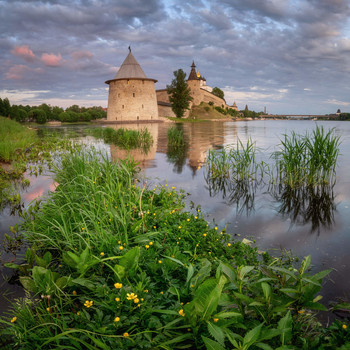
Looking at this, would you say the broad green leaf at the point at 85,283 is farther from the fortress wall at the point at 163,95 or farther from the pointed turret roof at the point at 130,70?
the fortress wall at the point at 163,95

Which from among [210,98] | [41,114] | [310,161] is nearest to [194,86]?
[210,98]

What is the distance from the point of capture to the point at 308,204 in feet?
16.6

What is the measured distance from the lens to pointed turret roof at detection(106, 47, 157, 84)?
39000mm

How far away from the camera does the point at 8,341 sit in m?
1.72

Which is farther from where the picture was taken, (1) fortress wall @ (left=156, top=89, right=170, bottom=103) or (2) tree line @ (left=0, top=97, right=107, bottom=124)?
(1) fortress wall @ (left=156, top=89, right=170, bottom=103)

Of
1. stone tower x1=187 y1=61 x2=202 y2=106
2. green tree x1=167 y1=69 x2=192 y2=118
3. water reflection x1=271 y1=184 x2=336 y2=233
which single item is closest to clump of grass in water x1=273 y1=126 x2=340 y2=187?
water reflection x1=271 y1=184 x2=336 y2=233

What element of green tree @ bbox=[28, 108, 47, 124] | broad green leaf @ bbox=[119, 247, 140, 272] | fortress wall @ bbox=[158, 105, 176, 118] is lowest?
broad green leaf @ bbox=[119, 247, 140, 272]

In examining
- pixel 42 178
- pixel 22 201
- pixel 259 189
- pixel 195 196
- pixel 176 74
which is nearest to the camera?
pixel 22 201

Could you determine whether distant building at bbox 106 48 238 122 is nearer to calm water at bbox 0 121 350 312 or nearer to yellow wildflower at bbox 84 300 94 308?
calm water at bbox 0 121 350 312

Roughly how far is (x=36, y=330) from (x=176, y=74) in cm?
4758

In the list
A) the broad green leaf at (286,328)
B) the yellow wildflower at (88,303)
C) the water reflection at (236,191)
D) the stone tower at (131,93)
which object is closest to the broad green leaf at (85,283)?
the yellow wildflower at (88,303)

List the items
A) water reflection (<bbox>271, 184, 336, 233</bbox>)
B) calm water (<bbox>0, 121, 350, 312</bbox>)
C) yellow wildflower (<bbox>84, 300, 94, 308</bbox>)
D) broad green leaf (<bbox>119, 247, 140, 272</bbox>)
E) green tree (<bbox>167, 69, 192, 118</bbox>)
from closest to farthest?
yellow wildflower (<bbox>84, 300, 94, 308</bbox>), broad green leaf (<bbox>119, 247, 140, 272</bbox>), calm water (<bbox>0, 121, 350, 312</bbox>), water reflection (<bbox>271, 184, 336, 233</bbox>), green tree (<bbox>167, 69, 192, 118</bbox>)

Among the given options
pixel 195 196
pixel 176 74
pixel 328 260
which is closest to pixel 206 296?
pixel 328 260

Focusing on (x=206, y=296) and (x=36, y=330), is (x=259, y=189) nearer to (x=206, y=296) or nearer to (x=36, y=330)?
(x=206, y=296)
